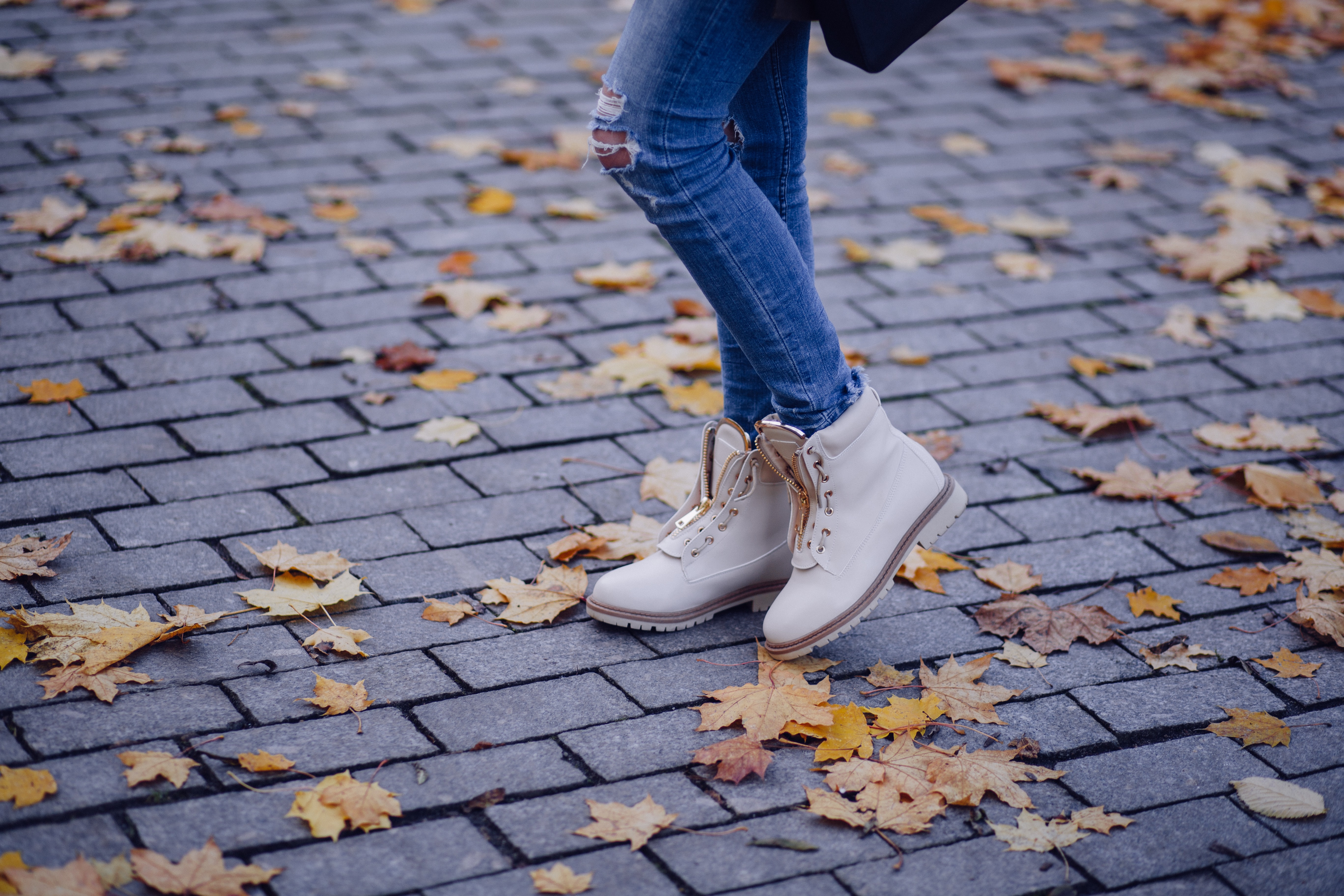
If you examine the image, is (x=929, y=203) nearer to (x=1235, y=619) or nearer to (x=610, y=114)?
(x=1235, y=619)

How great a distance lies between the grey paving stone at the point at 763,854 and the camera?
5.04 ft

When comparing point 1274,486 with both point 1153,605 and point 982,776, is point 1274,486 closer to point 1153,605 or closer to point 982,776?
point 1153,605

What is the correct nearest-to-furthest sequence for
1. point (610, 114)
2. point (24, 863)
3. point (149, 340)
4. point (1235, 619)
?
1. point (24, 863)
2. point (610, 114)
3. point (1235, 619)
4. point (149, 340)

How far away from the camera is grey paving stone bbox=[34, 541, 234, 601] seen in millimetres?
1985

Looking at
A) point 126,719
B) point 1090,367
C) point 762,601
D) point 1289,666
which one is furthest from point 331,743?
point 1090,367

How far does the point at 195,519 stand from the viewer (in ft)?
7.27

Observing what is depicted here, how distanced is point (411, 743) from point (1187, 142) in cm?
391

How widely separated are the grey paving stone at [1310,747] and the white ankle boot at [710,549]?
82 centimetres

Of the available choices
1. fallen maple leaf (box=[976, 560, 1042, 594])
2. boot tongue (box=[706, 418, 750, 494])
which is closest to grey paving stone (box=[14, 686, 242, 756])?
boot tongue (box=[706, 418, 750, 494])

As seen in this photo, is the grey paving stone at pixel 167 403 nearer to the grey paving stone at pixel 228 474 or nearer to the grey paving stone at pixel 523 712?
the grey paving stone at pixel 228 474

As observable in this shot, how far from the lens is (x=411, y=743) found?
1732 mm

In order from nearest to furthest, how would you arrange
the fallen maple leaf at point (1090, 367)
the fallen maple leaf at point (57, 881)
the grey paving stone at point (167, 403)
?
the fallen maple leaf at point (57, 881)
the grey paving stone at point (167, 403)
the fallen maple leaf at point (1090, 367)

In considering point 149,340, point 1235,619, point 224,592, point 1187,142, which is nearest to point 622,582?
point 224,592

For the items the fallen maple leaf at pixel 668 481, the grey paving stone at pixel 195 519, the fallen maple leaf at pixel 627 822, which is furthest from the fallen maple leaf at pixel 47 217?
the fallen maple leaf at pixel 627 822
